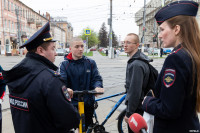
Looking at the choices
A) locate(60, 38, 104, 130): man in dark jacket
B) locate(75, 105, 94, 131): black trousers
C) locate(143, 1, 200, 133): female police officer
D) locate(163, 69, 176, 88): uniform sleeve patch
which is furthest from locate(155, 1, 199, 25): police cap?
locate(75, 105, 94, 131): black trousers

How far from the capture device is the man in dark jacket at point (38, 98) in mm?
1343

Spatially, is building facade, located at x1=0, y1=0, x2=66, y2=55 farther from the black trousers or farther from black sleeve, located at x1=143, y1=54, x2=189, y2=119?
black sleeve, located at x1=143, y1=54, x2=189, y2=119

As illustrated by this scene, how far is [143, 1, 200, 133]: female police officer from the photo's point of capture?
1223mm

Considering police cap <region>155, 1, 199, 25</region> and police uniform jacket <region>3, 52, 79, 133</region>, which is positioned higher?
police cap <region>155, 1, 199, 25</region>

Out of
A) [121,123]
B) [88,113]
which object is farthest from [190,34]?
[121,123]

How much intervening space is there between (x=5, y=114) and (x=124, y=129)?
319 cm

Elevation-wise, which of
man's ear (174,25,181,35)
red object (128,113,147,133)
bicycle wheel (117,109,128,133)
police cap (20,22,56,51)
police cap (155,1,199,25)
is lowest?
bicycle wheel (117,109,128,133)

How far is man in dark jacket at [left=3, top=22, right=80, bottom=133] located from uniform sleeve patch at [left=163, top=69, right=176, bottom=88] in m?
0.79

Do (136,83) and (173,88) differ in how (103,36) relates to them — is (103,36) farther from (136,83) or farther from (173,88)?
(173,88)

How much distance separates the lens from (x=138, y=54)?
101 inches

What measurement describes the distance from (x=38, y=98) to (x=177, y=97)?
3.44 ft

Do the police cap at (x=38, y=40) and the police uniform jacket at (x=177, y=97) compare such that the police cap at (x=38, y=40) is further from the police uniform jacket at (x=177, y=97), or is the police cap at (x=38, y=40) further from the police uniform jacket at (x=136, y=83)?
the police uniform jacket at (x=136, y=83)

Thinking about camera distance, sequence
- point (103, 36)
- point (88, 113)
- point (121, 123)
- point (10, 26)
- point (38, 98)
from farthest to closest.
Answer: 1. point (103, 36)
2. point (10, 26)
3. point (121, 123)
4. point (88, 113)
5. point (38, 98)

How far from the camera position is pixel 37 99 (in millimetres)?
1345
